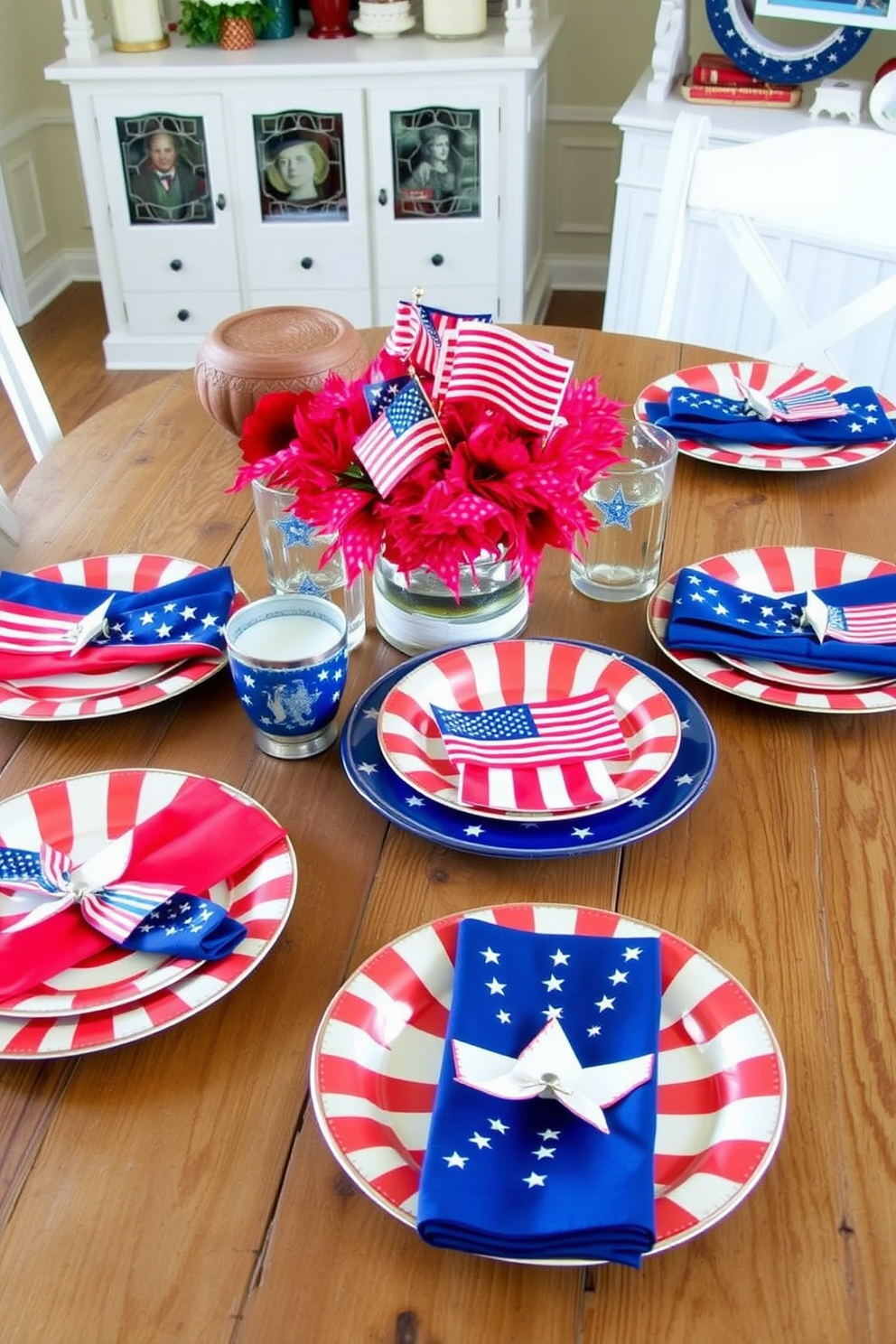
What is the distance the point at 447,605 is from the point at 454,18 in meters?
2.48

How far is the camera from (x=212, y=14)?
2910mm

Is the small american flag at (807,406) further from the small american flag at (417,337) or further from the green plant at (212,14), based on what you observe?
the green plant at (212,14)

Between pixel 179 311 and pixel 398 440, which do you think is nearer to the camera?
pixel 398 440

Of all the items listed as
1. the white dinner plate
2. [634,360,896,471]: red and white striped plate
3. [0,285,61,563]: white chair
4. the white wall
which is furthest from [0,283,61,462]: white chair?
the white wall

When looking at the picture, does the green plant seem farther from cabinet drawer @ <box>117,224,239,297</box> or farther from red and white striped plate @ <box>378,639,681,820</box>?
red and white striped plate @ <box>378,639,681,820</box>

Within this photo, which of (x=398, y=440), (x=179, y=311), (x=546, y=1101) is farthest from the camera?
(x=179, y=311)

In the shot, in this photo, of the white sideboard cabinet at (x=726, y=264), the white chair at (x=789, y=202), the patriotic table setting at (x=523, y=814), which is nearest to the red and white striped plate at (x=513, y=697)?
the patriotic table setting at (x=523, y=814)

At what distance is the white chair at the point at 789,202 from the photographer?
153 cm

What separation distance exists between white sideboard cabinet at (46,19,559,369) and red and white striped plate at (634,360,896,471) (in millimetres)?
1756

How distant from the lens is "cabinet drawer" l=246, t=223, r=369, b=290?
3082 mm

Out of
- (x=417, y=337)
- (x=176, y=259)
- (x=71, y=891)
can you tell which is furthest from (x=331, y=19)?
(x=71, y=891)

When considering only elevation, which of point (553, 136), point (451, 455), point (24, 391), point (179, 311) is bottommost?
point (179, 311)

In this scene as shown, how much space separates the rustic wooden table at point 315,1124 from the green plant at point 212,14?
2467mm

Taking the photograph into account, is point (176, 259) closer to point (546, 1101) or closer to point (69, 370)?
point (69, 370)
